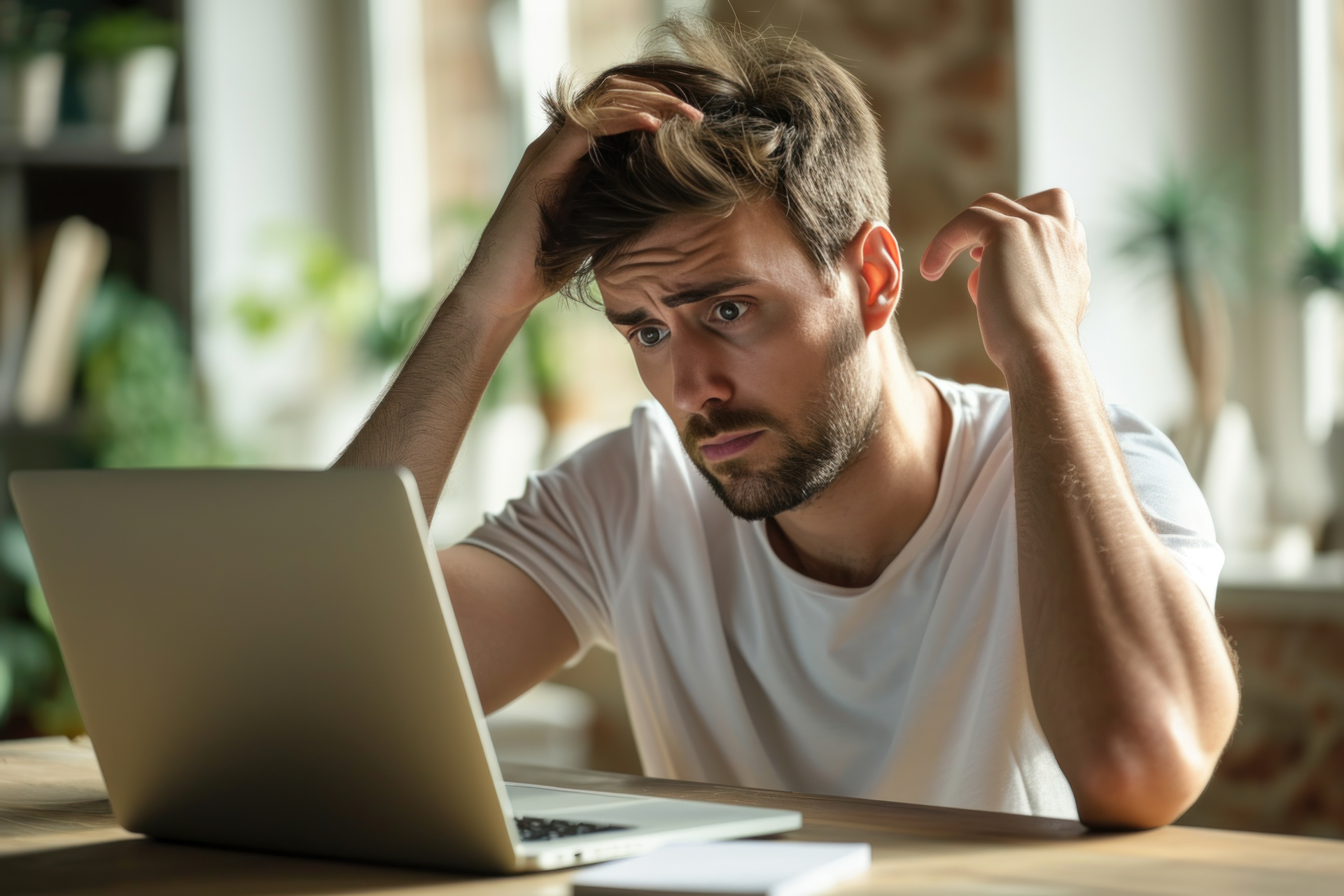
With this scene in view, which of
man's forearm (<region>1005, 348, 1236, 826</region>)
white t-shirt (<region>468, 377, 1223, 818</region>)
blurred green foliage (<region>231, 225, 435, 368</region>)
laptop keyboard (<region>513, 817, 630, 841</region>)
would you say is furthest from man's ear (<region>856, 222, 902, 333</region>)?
blurred green foliage (<region>231, 225, 435, 368</region>)

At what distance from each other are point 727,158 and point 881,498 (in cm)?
38

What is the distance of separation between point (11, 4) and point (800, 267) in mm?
2364

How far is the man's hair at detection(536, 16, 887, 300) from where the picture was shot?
1341 mm

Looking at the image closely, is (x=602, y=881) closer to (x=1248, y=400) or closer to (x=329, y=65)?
(x=1248, y=400)

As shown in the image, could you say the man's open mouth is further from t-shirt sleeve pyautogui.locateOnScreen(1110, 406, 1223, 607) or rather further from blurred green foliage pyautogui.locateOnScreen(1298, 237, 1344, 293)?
blurred green foliage pyautogui.locateOnScreen(1298, 237, 1344, 293)

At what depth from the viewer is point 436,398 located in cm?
147

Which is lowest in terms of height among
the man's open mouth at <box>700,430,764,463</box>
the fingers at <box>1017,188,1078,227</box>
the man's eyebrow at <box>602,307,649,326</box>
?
the man's open mouth at <box>700,430,764,463</box>

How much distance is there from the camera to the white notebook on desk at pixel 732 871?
2.31ft

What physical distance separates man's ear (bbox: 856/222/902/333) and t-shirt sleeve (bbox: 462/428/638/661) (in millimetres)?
322

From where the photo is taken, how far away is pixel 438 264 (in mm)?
3668

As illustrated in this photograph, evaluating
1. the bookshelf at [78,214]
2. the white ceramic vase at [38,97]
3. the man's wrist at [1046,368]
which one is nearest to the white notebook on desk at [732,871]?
the man's wrist at [1046,368]

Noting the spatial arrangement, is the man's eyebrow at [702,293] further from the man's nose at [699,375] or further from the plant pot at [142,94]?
the plant pot at [142,94]

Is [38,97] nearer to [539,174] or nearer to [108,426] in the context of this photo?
[108,426]

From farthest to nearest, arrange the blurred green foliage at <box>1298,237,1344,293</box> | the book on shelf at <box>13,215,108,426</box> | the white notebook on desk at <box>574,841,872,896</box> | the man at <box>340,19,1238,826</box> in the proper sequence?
1. the book on shelf at <box>13,215,108,426</box>
2. the blurred green foliage at <box>1298,237,1344,293</box>
3. the man at <box>340,19,1238,826</box>
4. the white notebook on desk at <box>574,841,872,896</box>
